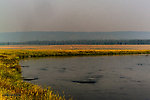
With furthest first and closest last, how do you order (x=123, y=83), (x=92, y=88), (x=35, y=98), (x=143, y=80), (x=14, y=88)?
(x=143, y=80), (x=123, y=83), (x=92, y=88), (x=14, y=88), (x=35, y=98)

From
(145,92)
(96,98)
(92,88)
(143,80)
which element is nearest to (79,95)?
(96,98)

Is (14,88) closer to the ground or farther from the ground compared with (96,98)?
farther from the ground

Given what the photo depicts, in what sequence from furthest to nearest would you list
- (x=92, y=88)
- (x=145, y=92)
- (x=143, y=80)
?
(x=143, y=80) < (x=92, y=88) < (x=145, y=92)

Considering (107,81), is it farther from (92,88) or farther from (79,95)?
(79,95)

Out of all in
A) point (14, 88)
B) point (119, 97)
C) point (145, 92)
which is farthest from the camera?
point (145, 92)

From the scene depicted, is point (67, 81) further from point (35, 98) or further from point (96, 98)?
point (35, 98)

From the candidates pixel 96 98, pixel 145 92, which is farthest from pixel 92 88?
pixel 145 92

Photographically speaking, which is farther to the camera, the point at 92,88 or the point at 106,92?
the point at 92,88

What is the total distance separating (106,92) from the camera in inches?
862

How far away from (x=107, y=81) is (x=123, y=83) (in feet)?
7.30

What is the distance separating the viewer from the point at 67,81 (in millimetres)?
27500

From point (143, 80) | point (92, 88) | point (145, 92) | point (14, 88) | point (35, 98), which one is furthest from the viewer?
point (143, 80)

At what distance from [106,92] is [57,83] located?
6.99 m

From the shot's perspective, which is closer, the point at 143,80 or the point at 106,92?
the point at 106,92
